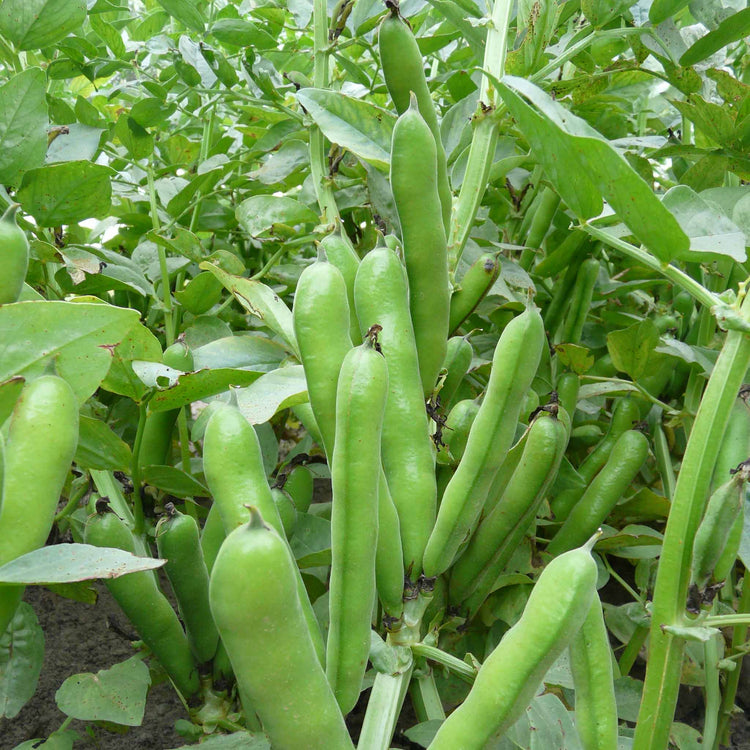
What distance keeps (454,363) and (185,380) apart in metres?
0.32

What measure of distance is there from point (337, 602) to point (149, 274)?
852mm

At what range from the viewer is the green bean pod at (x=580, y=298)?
1216mm

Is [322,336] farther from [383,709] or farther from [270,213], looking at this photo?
[270,213]

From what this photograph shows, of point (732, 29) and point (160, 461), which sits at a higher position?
point (732, 29)

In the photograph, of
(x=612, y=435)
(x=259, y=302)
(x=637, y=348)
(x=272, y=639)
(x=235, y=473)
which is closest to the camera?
(x=272, y=639)

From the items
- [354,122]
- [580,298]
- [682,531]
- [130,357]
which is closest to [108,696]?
[130,357]

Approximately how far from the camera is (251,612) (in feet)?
1.55

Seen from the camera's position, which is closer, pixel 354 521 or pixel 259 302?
pixel 354 521

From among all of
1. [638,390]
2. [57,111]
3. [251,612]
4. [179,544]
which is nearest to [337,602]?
[251,612]

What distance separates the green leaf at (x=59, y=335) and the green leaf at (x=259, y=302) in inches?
11.6

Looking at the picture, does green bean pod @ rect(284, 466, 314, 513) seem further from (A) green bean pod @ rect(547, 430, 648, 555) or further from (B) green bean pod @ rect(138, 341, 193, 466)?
(A) green bean pod @ rect(547, 430, 648, 555)

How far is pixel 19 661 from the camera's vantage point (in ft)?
2.70

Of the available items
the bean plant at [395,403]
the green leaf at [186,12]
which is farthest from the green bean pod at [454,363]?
the green leaf at [186,12]

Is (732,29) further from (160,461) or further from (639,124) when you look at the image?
(160,461)
